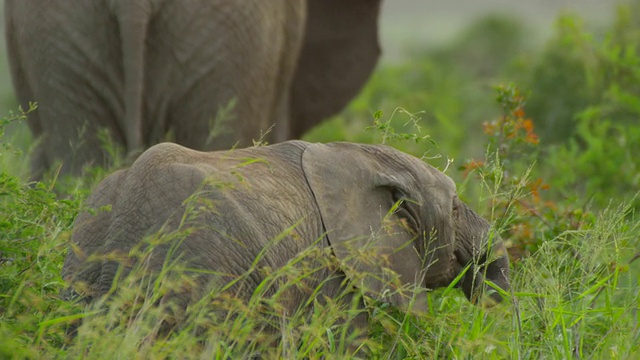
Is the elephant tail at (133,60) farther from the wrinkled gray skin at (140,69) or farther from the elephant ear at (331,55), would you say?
the elephant ear at (331,55)

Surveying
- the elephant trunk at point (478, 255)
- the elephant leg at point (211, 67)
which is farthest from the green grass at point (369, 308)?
the elephant leg at point (211, 67)

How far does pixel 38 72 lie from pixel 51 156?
Result: 347mm

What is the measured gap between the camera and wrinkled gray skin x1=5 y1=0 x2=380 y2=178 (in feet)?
16.5

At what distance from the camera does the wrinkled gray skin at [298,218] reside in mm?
3506

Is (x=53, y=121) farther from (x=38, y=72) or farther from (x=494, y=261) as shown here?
(x=494, y=261)

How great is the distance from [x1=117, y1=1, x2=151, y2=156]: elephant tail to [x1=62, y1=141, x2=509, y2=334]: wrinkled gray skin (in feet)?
4.16

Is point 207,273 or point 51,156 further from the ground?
point 207,273

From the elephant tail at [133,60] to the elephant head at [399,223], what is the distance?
1.31 m

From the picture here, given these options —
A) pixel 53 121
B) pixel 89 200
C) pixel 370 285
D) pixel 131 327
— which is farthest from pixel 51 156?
pixel 131 327

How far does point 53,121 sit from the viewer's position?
5230mm

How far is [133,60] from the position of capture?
5.03 m

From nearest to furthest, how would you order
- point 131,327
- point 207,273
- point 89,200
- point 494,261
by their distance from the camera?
1. point 131,327
2. point 207,273
3. point 89,200
4. point 494,261

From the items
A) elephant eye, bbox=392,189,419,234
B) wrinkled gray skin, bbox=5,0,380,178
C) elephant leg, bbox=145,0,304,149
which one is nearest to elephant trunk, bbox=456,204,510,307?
elephant eye, bbox=392,189,419,234

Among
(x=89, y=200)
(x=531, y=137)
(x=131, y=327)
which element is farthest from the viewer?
(x=531, y=137)
